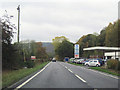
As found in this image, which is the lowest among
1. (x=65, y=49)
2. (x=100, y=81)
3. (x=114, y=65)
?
(x=100, y=81)

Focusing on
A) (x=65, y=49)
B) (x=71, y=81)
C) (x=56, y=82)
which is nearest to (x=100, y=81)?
(x=71, y=81)

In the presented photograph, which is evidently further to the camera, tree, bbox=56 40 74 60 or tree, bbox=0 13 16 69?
tree, bbox=56 40 74 60

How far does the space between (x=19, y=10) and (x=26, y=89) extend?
21984mm

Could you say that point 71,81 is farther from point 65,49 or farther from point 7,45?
point 65,49

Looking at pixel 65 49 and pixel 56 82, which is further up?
pixel 65 49

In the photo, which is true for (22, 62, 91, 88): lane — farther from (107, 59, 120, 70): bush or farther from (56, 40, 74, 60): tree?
(56, 40, 74, 60): tree

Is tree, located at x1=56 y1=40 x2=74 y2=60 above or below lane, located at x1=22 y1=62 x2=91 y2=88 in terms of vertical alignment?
above

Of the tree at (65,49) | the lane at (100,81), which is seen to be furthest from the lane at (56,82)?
the tree at (65,49)

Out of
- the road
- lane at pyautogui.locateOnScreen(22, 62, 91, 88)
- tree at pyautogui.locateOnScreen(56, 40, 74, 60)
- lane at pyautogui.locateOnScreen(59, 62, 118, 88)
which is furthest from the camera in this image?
tree at pyautogui.locateOnScreen(56, 40, 74, 60)

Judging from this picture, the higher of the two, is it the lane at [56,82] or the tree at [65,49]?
the tree at [65,49]

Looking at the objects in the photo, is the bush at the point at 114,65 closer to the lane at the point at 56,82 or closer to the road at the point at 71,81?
the road at the point at 71,81

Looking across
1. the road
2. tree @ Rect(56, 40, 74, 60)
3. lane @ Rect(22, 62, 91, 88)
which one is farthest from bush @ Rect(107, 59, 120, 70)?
tree @ Rect(56, 40, 74, 60)

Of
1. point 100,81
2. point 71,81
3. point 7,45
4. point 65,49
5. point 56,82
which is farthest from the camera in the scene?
point 65,49

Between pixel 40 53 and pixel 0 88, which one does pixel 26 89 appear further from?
pixel 40 53
